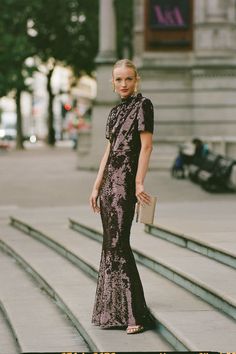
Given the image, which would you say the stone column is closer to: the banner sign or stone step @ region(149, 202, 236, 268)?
the banner sign

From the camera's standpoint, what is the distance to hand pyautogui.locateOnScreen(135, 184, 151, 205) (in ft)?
22.6

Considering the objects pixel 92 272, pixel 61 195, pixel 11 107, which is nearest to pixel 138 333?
pixel 92 272

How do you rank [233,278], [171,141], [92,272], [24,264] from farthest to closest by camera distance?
[171,141] < [24,264] < [92,272] < [233,278]

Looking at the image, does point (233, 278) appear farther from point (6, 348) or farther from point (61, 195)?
point (61, 195)

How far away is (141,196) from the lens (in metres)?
6.88

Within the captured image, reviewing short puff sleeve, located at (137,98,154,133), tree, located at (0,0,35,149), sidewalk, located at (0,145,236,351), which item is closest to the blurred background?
tree, located at (0,0,35,149)

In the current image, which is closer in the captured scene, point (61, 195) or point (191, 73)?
point (61, 195)

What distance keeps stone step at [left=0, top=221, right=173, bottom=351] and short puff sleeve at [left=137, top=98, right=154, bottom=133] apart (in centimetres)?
146

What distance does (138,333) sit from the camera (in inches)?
280

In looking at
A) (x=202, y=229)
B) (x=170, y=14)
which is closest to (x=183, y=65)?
(x=170, y=14)

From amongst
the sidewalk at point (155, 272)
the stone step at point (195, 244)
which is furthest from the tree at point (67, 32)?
the stone step at point (195, 244)

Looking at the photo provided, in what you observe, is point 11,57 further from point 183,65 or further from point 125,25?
point 125,25

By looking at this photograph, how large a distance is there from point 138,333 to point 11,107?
12384cm

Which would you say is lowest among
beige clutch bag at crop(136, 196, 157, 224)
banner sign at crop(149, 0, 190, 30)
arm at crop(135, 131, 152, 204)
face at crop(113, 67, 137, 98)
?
beige clutch bag at crop(136, 196, 157, 224)
